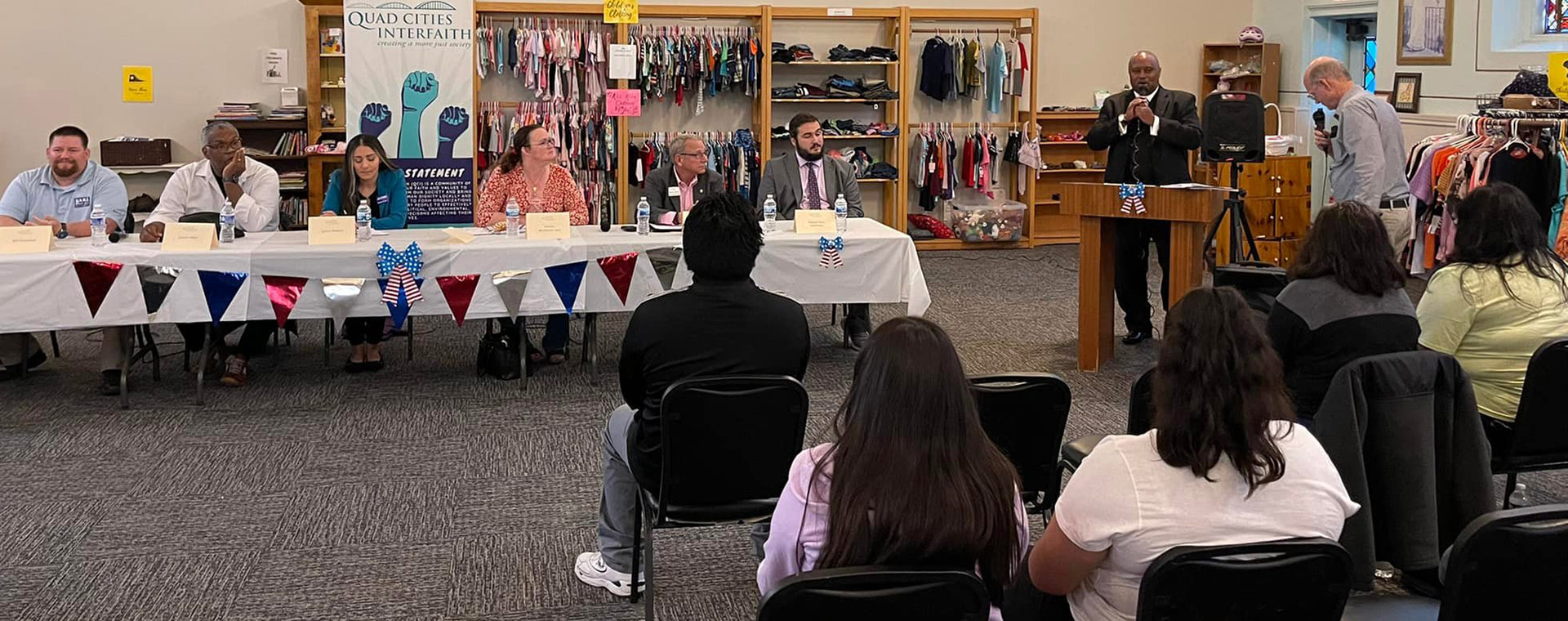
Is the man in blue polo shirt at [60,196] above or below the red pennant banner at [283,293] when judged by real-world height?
above

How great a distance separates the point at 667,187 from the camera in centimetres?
625

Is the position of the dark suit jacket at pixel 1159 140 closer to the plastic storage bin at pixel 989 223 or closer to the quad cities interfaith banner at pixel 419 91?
the plastic storage bin at pixel 989 223

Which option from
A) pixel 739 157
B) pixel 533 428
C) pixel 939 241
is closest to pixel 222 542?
pixel 533 428

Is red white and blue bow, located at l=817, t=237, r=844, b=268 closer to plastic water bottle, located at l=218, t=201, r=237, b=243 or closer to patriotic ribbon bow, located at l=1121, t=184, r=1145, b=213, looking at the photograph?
patriotic ribbon bow, located at l=1121, t=184, r=1145, b=213

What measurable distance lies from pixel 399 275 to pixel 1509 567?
409 centimetres

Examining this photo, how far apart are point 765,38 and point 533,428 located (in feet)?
17.7

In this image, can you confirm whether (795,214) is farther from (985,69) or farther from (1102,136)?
(985,69)

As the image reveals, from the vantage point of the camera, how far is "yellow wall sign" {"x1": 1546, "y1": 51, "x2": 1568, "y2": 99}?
5.97 m

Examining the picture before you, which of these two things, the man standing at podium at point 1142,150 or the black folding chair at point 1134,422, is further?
the man standing at podium at point 1142,150

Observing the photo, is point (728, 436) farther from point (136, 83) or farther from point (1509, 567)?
point (136, 83)

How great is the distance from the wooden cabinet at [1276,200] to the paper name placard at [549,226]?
506cm

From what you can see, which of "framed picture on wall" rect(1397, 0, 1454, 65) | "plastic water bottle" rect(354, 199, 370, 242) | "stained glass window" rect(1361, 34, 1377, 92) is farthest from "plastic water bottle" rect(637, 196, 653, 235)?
"stained glass window" rect(1361, 34, 1377, 92)

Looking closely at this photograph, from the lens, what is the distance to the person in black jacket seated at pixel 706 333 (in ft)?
9.92

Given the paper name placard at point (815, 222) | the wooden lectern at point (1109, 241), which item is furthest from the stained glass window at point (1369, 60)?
the paper name placard at point (815, 222)
